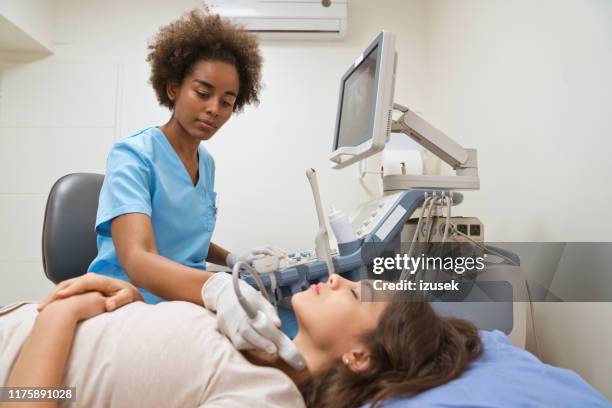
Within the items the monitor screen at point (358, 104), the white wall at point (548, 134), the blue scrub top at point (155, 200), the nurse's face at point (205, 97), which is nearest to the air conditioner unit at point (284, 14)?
the white wall at point (548, 134)

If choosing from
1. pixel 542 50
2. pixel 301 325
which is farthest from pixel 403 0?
pixel 301 325

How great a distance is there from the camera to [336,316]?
32.9 inches

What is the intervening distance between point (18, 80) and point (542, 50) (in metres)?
2.72

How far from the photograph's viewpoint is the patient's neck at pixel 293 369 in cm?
81

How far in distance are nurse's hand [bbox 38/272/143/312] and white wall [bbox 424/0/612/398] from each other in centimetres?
123

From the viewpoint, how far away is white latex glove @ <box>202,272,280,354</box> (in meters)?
0.75

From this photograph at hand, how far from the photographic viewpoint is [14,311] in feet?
2.70

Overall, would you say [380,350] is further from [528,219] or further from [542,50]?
[542,50]

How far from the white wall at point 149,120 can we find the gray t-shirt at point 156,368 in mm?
1572

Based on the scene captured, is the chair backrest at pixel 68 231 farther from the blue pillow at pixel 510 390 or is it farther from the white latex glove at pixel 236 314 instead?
the blue pillow at pixel 510 390

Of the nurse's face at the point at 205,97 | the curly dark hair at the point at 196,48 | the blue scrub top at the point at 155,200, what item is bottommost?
the blue scrub top at the point at 155,200

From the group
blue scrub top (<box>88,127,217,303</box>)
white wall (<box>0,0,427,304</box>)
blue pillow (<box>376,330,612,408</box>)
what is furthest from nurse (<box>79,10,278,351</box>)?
white wall (<box>0,0,427,304</box>)

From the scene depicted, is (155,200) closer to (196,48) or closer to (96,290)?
(96,290)

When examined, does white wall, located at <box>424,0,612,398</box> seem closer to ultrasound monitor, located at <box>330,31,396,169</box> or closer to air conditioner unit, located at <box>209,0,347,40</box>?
ultrasound monitor, located at <box>330,31,396,169</box>
